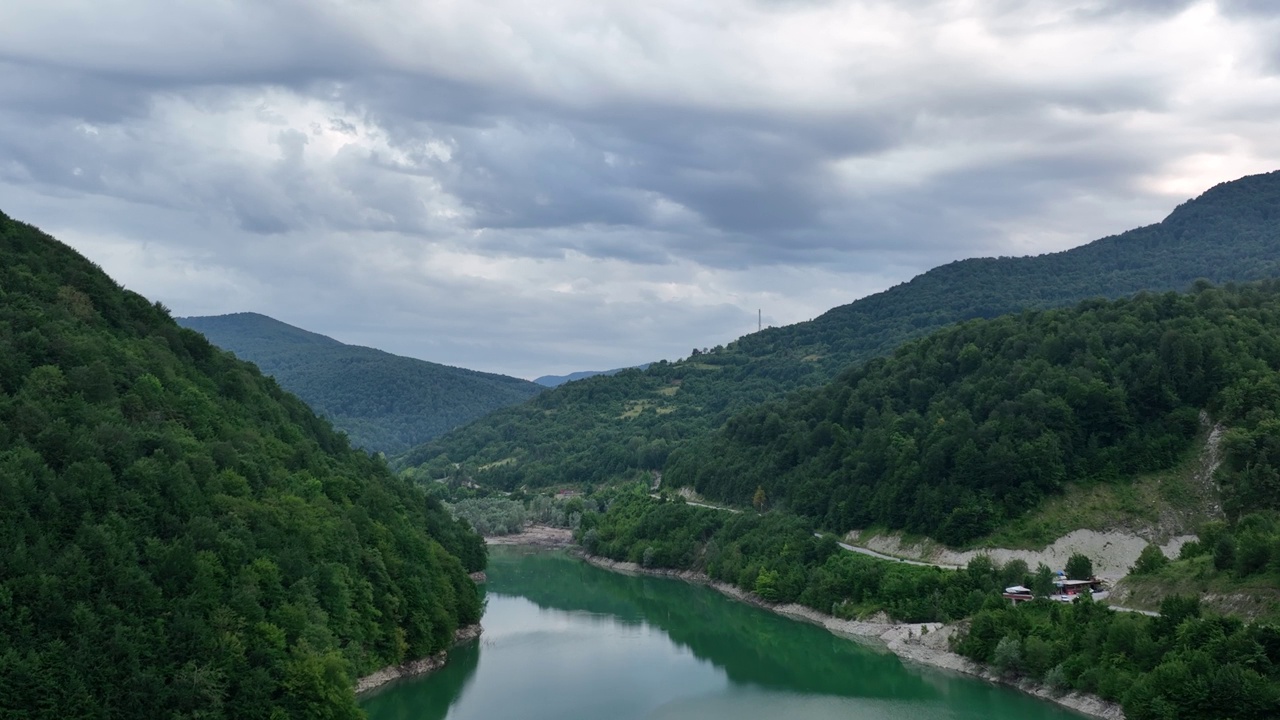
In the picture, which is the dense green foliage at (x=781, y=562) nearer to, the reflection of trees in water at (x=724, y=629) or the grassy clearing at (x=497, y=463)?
the reflection of trees in water at (x=724, y=629)

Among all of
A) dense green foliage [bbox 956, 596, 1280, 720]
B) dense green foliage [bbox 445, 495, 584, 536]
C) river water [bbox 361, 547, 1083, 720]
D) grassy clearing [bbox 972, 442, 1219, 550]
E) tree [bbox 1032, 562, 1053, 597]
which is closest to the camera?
dense green foliage [bbox 956, 596, 1280, 720]

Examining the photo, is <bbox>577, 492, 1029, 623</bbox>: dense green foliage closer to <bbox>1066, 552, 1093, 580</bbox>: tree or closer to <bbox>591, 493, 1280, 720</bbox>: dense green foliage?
<bbox>591, 493, 1280, 720</bbox>: dense green foliage

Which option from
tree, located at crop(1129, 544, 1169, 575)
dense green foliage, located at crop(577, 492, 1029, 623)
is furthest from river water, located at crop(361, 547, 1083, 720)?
tree, located at crop(1129, 544, 1169, 575)

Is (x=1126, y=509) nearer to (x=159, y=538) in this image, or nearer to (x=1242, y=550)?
(x=1242, y=550)

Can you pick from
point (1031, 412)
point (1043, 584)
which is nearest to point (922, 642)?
point (1043, 584)

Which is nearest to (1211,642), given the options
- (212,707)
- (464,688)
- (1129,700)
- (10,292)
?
(1129,700)

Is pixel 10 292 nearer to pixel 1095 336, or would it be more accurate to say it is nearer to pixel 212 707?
pixel 212 707

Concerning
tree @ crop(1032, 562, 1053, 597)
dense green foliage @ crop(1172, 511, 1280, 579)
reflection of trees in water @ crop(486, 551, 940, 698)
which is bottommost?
reflection of trees in water @ crop(486, 551, 940, 698)
